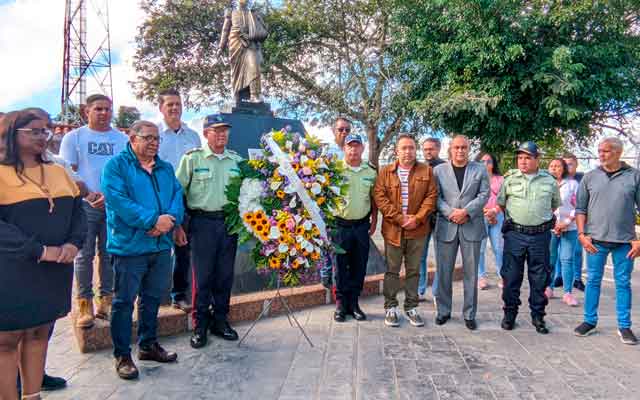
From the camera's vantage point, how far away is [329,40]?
15555 mm

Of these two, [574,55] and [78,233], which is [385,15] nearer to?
[574,55]

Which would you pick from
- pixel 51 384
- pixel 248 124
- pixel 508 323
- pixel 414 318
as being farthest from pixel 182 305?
pixel 508 323

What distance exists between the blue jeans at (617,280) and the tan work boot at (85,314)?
15.5 feet

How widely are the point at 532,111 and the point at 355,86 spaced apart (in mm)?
5540

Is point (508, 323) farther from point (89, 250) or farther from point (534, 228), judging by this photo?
point (89, 250)

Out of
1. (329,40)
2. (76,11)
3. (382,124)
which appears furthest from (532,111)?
(76,11)

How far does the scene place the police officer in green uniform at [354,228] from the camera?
14.8ft

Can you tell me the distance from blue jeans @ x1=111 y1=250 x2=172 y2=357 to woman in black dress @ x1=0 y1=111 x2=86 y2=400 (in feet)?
1.72

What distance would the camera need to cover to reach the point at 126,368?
3.30 metres

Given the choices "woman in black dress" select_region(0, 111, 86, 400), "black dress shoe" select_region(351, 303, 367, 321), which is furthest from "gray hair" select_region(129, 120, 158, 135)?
"black dress shoe" select_region(351, 303, 367, 321)

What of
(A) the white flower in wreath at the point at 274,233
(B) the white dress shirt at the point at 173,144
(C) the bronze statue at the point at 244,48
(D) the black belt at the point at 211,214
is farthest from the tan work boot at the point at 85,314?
(C) the bronze statue at the point at 244,48

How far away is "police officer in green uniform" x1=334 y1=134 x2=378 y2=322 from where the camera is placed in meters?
4.52

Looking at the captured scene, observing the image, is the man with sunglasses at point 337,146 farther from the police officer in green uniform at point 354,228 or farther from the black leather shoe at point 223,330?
the black leather shoe at point 223,330

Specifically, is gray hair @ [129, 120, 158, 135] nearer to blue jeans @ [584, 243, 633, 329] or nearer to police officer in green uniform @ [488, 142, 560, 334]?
police officer in green uniform @ [488, 142, 560, 334]
